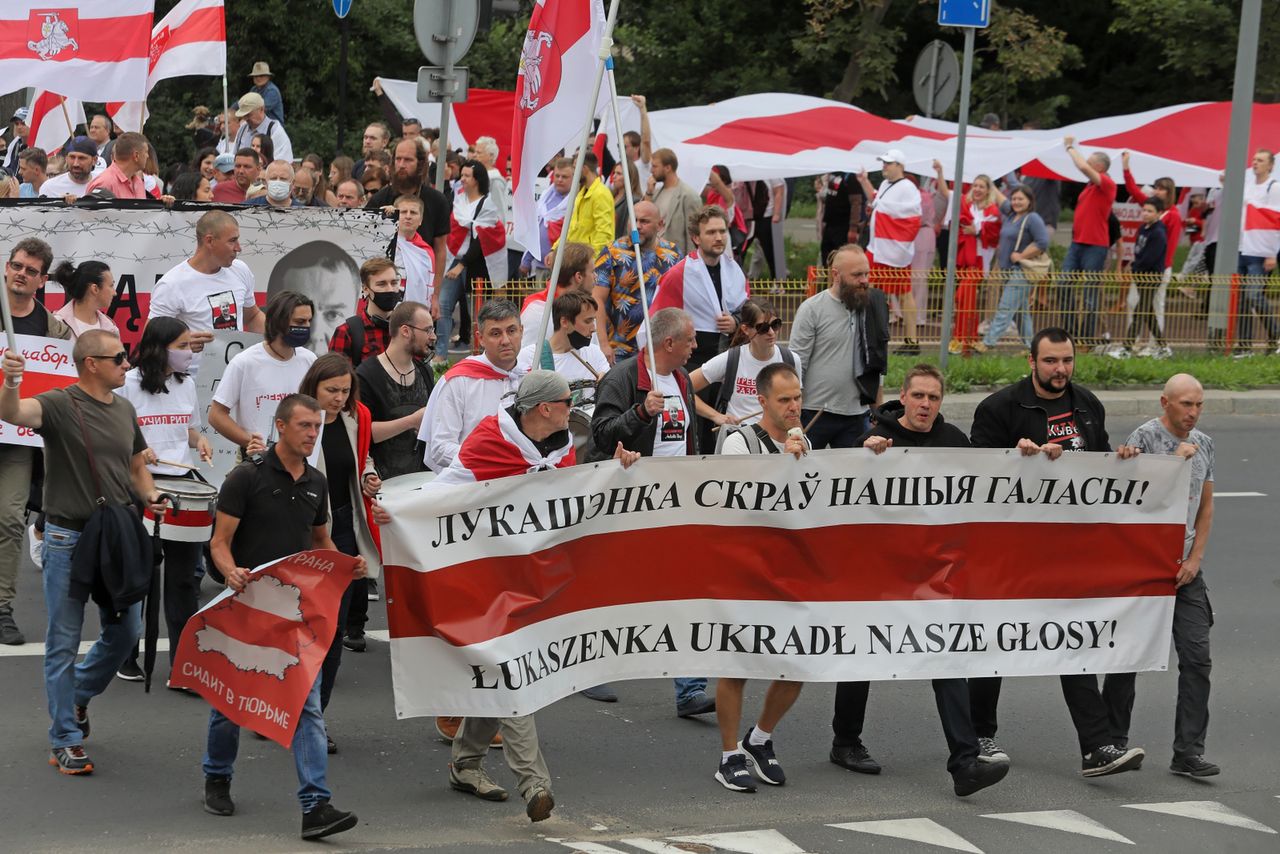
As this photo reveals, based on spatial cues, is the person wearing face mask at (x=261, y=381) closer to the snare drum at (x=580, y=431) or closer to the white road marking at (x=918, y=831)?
the snare drum at (x=580, y=431)

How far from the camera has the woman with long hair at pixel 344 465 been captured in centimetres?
732

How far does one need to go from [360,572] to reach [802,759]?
2.19 metres

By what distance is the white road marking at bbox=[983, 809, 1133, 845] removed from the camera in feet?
22.6

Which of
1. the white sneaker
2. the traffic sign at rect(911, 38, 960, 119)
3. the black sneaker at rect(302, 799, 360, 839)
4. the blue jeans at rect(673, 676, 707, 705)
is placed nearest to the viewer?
the black sneaker at rect(302, 799, 360, 839)

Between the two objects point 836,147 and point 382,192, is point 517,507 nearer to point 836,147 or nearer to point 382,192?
point 382,192

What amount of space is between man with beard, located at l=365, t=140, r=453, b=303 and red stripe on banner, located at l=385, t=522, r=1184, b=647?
6.19m

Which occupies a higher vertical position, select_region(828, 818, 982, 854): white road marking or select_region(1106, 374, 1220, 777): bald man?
select_region(1106, 374, 1220, 777): bald man

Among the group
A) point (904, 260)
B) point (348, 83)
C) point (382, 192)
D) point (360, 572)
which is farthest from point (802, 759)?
point (348, 83)

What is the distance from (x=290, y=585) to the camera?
654cm

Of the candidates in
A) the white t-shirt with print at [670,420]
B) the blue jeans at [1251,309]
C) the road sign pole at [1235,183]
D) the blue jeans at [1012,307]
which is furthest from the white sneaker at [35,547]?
the blue jeans at [1251,309]

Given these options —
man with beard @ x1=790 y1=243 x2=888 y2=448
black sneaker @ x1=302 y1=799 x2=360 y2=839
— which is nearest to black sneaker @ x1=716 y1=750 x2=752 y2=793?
black sneaker @ x1=302 y1=799 x2=360 y2=839

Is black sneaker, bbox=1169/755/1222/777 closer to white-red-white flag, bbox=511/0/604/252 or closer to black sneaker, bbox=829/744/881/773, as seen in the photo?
black sneaker, bbox=829/744/881/773

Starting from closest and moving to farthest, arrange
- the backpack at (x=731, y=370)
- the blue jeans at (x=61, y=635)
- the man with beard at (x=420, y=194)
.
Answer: the blue jeans at (x=61, y=635), the backpack at (x=731, y=370), the man with beard at (x=420, y=194)

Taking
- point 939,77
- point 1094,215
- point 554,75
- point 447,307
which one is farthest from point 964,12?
point 554,75
